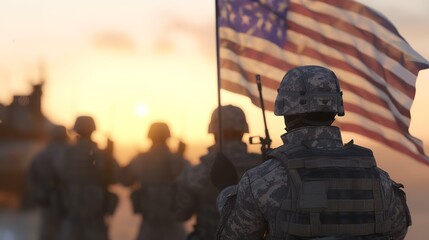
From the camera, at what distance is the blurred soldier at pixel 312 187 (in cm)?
514

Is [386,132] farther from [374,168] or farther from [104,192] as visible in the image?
[104,192]

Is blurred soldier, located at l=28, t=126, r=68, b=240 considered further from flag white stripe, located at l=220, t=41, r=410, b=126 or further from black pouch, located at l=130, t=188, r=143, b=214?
flag white stripe, located at l=220, t=41, r=410, b=126

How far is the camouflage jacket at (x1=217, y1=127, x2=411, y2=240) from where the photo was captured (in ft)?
16.9

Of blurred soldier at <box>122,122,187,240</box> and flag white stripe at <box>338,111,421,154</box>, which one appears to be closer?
flag white stripe at <box>338,111,421,154</box>

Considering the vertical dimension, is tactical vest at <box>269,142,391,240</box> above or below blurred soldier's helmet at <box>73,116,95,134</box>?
below

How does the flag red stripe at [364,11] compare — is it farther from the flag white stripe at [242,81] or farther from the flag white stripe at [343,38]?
the flag white stripe at [242,81]

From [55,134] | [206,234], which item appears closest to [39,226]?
[55,134]

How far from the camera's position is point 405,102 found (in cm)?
872

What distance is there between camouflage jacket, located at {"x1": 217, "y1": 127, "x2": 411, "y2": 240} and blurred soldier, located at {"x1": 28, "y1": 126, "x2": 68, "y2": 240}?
7897mm

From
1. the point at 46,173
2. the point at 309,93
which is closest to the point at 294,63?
the point at 309,93

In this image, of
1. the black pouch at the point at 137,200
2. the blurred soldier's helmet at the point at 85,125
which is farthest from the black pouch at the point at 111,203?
the blurred soldier's helmet at the point at 85,125

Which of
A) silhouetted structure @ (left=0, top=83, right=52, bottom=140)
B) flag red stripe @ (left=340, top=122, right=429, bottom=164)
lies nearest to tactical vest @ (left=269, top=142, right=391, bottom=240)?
flag red stripe @ (left=340, top=122, right=429, bottom=164)

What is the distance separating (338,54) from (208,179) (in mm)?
1770

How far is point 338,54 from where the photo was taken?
353 inches
